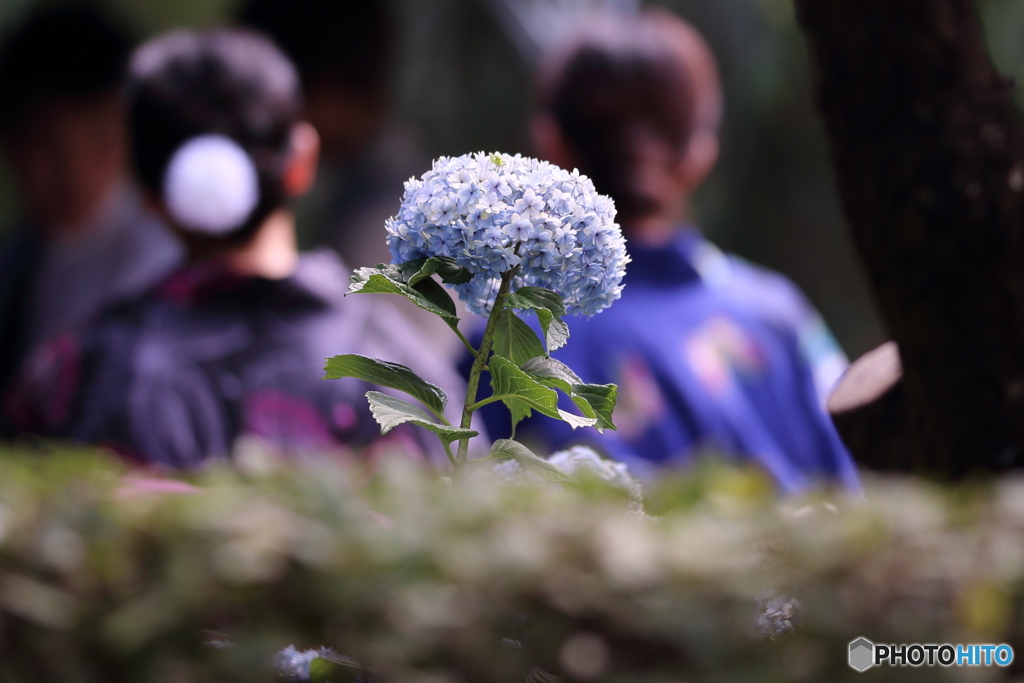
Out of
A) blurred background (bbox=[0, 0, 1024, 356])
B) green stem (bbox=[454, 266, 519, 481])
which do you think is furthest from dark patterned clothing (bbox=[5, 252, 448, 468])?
blurred background (bbox=[0, 0, 1024, 356])

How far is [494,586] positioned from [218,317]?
148 cm

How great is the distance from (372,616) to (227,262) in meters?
1.49

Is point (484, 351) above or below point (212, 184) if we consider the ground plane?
below

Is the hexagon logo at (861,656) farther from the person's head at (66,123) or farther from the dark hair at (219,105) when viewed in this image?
the person's head at (66,123)

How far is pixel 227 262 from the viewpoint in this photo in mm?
2359

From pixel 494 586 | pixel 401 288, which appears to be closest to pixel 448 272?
pixel 401 288

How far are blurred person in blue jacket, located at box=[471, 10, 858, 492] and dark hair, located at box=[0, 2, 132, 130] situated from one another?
8.47 feet

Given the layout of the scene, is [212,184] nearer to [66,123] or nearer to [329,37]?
[66,123]

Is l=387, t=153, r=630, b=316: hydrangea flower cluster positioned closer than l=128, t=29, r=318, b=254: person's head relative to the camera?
Answer: Yes

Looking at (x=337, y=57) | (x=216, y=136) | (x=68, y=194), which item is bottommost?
(x=216, y=136)

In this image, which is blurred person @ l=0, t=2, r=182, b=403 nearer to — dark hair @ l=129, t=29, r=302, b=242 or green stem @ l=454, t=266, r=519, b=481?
dark hair @ l=129, t=29, r=302, b=242

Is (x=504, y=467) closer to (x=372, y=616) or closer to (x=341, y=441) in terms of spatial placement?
(x=372, y=616)

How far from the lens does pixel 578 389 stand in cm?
116

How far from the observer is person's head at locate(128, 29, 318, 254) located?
227 cm
